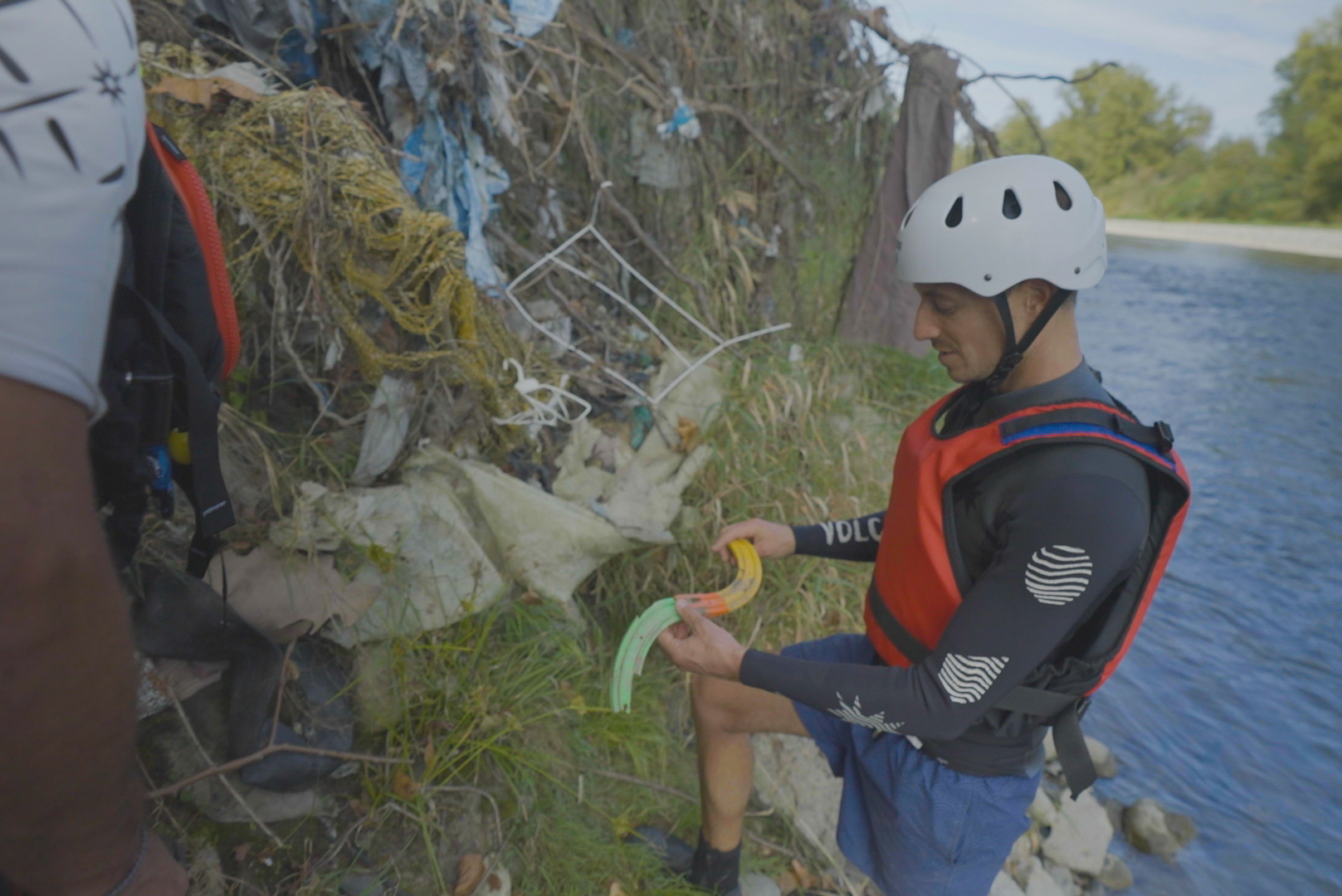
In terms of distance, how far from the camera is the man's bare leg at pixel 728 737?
2.35 metres

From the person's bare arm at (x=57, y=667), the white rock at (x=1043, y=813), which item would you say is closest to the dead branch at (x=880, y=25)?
the white rock at (x=1043, y=813)

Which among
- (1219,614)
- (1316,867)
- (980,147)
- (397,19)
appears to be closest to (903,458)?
(397,19)

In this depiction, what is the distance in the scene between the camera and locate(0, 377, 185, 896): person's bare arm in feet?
2.68

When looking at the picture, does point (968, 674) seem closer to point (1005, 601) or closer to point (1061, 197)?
point (1005, 601)

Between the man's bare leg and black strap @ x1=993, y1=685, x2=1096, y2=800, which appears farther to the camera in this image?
the man's bare leg

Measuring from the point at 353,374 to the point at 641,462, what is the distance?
1249 millimetres

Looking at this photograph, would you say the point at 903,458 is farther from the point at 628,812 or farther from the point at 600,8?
the point at 600,8

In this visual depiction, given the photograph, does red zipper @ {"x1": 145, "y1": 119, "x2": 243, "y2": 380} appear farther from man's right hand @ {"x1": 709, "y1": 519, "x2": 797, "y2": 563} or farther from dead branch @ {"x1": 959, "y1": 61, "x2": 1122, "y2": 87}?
dead branch @ {"x1": 959, "y1": 61, "x2": 1122, "y2": 87}

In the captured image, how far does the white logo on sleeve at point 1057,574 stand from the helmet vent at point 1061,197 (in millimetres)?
855

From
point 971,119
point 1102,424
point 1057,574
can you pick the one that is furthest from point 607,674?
point 971,119

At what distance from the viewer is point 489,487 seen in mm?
2945

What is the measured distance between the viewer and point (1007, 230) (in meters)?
1.80

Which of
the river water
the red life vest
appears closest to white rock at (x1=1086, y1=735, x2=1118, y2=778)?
the river water

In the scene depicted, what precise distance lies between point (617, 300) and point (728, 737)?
2.28 meters
